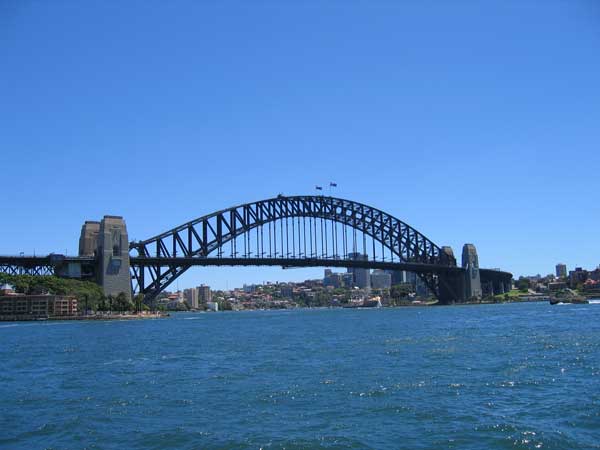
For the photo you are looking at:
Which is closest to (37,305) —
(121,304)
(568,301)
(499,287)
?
(121,304)

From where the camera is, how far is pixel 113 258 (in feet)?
330

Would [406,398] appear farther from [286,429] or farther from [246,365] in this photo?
[246,365]

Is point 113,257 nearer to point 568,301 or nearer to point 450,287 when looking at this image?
point 450,287

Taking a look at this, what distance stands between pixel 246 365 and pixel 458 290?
135555mm

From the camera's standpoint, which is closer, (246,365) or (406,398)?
(406,398)

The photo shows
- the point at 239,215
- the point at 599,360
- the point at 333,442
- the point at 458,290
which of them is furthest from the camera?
the point at 458,290

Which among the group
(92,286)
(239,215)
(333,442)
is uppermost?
(239,215)

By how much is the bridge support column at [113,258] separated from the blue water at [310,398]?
62794mm

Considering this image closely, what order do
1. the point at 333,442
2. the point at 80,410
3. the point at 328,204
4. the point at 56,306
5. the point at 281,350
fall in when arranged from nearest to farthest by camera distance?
the point at 333,442, the point at 80,410, the point at 281,350, the point at 56,306, the point at 328,204

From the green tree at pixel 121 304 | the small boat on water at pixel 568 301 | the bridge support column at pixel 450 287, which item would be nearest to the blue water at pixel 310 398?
the green tree at pixel 121 304

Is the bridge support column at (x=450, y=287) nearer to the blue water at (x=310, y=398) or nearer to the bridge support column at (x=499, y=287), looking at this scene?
the bridge support column at (x=499, y=287)

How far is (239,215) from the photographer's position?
130500 millimetres

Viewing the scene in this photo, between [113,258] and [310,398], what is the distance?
83367 millimetres

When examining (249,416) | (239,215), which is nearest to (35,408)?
(249,416)
